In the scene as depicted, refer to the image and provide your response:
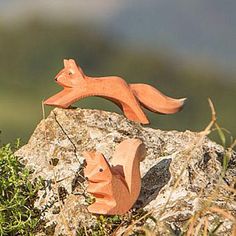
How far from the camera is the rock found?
414cm

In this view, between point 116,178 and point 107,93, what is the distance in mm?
794

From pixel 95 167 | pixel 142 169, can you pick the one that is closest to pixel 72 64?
pixel 142 169

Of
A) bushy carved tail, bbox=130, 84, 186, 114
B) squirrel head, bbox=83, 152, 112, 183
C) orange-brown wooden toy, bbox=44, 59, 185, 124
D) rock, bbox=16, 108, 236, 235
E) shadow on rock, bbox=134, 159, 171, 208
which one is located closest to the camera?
squirrel head, bbox=83, 152, 112, 183

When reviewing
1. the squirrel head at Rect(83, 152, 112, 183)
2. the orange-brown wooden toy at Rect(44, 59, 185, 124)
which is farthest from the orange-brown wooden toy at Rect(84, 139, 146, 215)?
the orange-brown wooden toy at Rect(44, 59, 185, 124)

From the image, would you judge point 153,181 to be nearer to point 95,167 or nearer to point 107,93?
point 95,167

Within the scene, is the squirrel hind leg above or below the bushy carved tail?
below

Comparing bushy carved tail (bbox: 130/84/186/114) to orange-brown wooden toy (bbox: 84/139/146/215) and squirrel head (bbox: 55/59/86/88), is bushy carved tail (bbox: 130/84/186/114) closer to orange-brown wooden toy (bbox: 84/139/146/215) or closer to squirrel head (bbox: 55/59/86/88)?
squirrel head (bbox: 55/59/86/88)

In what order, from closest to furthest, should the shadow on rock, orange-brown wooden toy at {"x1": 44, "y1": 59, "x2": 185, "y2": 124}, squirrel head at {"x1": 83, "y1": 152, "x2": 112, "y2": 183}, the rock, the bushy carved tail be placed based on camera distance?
squirrel head at {"x1": 83, "y1": 152, "x2": 112, "y2": 183}
the rock
the shadow on rock
orange-brown wooden toy at {"x1": 44, "y1": 59, "x2": 185, "y2": 124}
the bushy carved tail

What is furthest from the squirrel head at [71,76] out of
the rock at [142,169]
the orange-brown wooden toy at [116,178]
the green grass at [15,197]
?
the orange-brown wooden toy at [116,178]

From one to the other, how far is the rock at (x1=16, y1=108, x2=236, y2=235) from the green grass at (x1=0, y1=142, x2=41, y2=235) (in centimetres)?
5

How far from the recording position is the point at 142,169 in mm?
4516

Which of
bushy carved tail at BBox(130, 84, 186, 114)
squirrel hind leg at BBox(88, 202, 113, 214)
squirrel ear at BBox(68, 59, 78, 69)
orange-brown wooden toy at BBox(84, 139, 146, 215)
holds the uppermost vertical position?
squirrel ear at BBox(68, 59, 78, 69)

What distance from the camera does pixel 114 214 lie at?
4.14 meters

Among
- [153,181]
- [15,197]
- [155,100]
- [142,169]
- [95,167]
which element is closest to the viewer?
[95,167]
